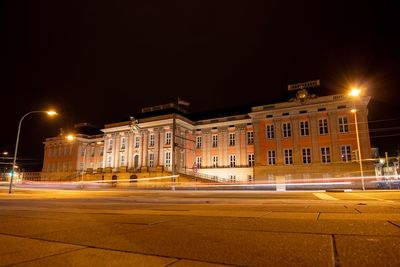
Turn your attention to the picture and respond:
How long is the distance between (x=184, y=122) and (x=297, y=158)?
24.3 metres

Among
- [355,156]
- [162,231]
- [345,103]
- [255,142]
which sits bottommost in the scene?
[162,231]

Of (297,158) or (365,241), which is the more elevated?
(297,158)

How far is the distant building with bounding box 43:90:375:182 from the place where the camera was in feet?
141

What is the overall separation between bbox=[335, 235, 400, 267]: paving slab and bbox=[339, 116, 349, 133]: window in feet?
146

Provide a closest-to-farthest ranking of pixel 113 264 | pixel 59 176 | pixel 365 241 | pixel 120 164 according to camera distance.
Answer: pixel 113 264, pixel 365 241, pixel 120 164, pixel 59 176

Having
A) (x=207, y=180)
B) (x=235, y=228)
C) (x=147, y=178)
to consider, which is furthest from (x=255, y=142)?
(x=235, y=228)

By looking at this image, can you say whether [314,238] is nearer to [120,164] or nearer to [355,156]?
[355,156]

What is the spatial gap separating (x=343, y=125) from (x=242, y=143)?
19.1m

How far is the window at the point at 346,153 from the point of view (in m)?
42.1

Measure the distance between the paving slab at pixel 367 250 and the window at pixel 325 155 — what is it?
1716 inches

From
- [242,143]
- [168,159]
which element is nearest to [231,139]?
[242,143]

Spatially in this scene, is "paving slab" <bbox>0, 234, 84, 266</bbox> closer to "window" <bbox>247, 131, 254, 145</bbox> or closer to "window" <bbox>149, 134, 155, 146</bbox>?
"window" <bbox>247, 131, 254, 145</bbox>

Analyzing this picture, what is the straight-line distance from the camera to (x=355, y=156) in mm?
39812

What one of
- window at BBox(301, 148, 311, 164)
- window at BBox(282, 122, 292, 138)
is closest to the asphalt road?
window at BBox(301, 148, 311, 164)
